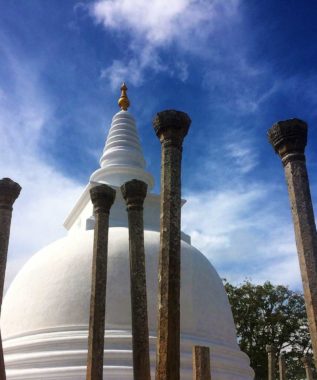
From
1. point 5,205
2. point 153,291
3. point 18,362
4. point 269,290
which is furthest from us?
point 269,290

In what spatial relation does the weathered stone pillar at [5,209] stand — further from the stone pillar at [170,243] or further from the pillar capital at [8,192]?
the stone pillar at [170,243]

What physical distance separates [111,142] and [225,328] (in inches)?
379

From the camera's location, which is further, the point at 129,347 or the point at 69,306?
the point at 69,306

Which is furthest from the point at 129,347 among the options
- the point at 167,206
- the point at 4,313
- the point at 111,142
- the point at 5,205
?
the point at 111,142

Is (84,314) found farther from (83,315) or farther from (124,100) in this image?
(124,100)

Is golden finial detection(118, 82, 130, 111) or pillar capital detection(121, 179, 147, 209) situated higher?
golden finial detection(118, 82, 130, 111)

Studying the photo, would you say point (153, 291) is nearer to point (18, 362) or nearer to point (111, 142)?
point (18, 362)

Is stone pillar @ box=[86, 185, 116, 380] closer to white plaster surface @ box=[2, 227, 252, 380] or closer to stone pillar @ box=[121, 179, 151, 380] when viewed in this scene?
stone pillar @ box=[121, 179, 151, 380]

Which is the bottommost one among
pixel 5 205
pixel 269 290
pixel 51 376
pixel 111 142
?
pixel 51 376

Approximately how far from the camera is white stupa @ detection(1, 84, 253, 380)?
12523mm

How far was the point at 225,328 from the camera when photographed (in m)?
14.9

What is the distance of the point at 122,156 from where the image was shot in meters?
20.2

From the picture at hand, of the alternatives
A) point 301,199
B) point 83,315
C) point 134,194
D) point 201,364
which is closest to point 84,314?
point 83,315

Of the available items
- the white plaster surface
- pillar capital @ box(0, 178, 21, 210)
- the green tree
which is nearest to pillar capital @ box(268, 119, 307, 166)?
pillar capital @ box(0, 178, 21, 210)
